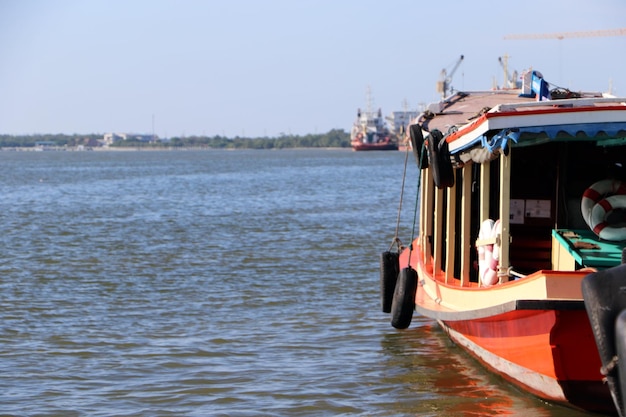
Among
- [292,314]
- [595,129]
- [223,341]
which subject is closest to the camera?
[595,129]

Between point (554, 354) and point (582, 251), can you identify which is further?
point (582, 251)

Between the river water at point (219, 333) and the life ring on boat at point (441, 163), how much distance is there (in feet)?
6.57

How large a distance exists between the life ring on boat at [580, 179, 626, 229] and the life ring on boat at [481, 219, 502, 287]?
79cm

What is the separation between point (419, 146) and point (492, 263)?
2163 mm

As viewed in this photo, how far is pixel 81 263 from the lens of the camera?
21.1m

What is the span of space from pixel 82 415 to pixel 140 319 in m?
4.69

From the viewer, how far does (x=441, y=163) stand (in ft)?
34.3

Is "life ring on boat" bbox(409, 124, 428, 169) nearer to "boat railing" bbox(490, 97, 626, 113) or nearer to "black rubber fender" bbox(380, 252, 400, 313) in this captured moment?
"black rubber fender" bbox(380, 252, 400, 313)

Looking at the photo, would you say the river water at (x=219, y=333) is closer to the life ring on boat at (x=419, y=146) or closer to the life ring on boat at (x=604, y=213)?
the life ring on boat at (x=604, y=213)

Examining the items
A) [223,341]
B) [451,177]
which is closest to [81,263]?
[223,341]

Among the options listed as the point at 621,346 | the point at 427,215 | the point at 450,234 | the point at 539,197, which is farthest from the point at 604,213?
the point at 427,215

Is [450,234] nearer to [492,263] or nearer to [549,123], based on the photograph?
[492,263]

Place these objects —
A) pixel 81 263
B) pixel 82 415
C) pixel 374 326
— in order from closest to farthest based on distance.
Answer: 1. pixel 82 415
2. pixel 374 326
3. pixel 81 263

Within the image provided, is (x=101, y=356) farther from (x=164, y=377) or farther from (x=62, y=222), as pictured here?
(x=62, y=222)
